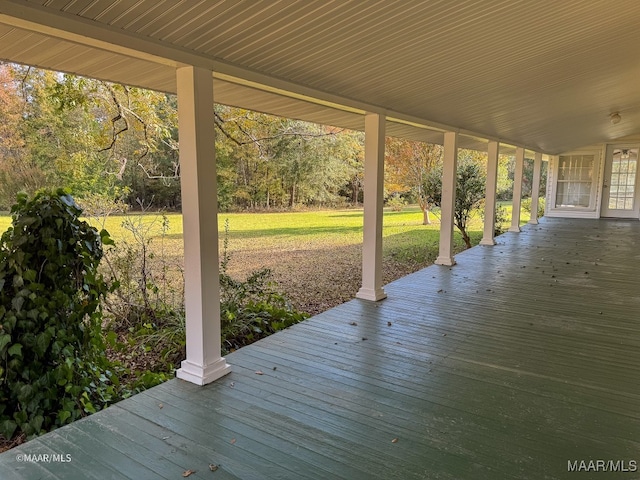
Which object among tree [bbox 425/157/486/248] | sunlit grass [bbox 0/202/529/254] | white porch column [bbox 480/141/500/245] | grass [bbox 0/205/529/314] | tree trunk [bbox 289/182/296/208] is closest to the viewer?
grass [bbox 0/205/529/314]

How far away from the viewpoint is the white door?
13.2 m

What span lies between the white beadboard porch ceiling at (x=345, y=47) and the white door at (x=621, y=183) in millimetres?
9462

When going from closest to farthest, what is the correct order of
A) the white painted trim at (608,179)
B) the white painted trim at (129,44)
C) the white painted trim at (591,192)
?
1. the white painted trim at (129,44)
2. the white painted trim at (608,179)
3. the white painted trim at (591,192)

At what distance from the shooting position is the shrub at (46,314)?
8.50 ft

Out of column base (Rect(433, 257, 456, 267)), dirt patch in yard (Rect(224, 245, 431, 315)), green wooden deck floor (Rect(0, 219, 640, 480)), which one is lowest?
dirt patch in yard (Rect(224, 245, 431, 315))

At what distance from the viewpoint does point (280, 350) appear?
3555mm

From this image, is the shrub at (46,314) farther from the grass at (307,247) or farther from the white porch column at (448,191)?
the white porch column at (448,191)

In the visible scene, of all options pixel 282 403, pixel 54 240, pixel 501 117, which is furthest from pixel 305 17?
pixel 501 117

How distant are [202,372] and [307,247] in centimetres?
858

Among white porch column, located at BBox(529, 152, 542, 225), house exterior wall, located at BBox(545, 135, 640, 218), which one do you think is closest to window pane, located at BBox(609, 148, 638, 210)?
house exterior wall, located at BBox(545, 135, 640, 218)

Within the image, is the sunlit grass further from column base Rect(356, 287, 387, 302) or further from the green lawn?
column base Rect(356, 287, 387, 302)

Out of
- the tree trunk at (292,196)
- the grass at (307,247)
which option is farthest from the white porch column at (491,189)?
the tree trunk at (292,196)

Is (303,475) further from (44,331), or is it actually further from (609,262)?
(609,262)

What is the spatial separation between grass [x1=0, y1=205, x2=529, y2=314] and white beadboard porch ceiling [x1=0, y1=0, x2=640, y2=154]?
2368mm
